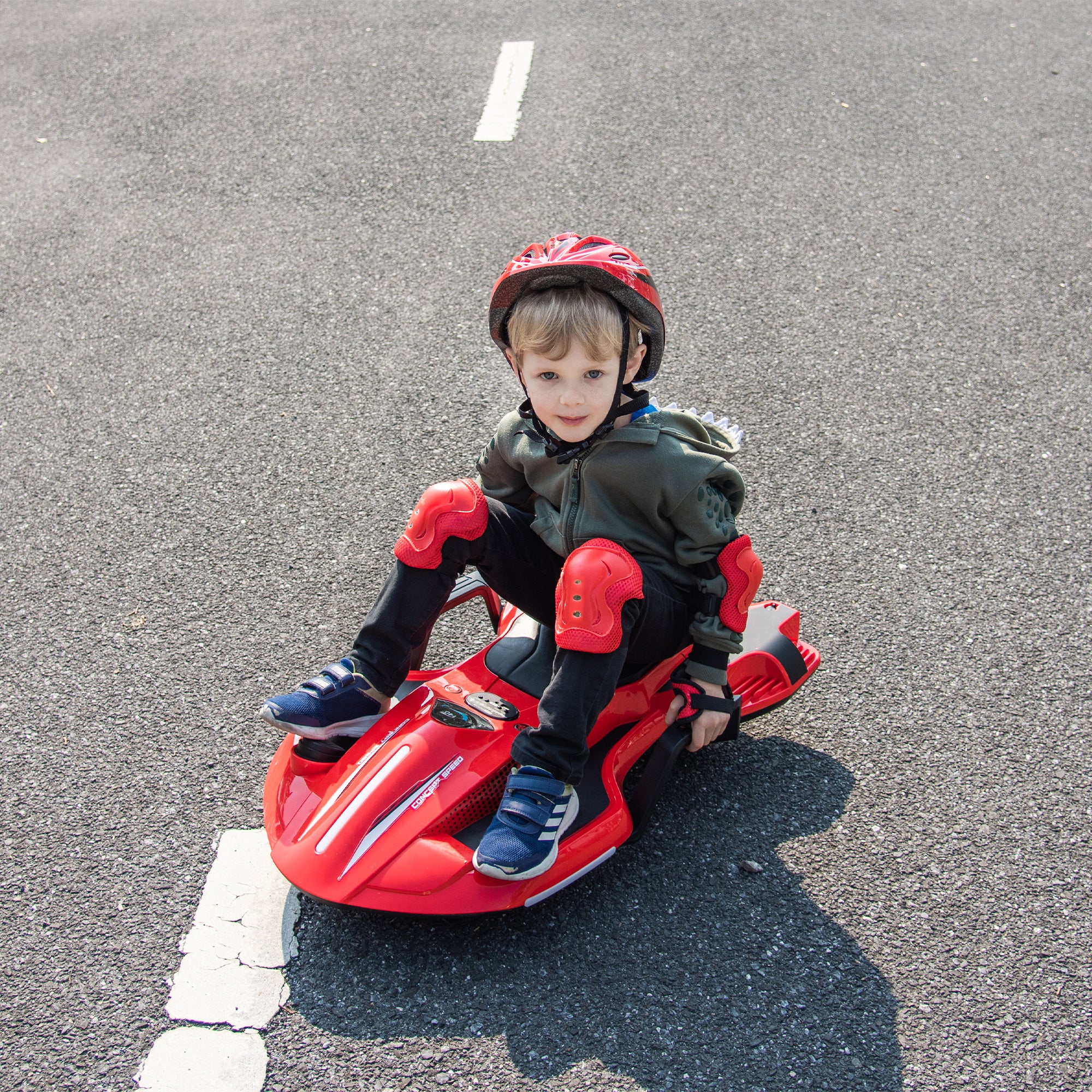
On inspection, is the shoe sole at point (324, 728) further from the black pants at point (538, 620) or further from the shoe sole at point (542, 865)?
the shoe sole at point (542, 865)

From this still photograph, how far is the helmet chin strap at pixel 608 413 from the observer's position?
2.52m

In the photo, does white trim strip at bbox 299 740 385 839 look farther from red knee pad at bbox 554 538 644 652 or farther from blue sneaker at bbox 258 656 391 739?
red knee pad at bbox 554 538 644 652

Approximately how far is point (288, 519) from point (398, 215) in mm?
2096

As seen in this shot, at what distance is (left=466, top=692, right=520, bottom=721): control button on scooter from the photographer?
2.58m

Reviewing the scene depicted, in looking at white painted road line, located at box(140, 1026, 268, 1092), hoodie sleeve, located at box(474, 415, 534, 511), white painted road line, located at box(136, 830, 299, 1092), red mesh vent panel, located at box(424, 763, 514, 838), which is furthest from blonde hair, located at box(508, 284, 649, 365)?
white painted road line, located at box(140, 1026, 268, 1092)

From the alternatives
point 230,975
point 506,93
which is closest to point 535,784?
point 230,975

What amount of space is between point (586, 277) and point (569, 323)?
0.11 meters

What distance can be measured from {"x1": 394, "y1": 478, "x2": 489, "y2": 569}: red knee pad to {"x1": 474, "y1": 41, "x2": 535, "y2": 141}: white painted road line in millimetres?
3670

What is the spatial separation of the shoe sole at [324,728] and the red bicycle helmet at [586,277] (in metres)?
0.98

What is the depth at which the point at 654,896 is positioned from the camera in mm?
2547

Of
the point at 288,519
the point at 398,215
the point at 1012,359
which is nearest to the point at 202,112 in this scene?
the point at 398,215

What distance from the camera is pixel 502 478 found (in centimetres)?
285

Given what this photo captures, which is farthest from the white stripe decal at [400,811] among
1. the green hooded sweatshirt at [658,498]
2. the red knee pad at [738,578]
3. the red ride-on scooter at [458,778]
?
the red knee pad at [738,578]

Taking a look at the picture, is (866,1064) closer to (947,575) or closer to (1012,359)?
(947,575)
